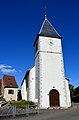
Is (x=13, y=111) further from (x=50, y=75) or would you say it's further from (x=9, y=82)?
(x=9, y=82)

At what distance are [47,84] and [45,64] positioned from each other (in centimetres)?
329

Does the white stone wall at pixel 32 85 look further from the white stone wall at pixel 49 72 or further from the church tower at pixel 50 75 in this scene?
the white stone wall at pixel 49 72

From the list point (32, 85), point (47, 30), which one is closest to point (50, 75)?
point (32, 85)

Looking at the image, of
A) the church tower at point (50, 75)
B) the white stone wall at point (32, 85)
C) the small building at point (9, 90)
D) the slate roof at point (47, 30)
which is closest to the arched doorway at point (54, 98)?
the church tower at point (50, 75)

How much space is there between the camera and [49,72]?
25.9 m

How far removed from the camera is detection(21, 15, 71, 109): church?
81.7 ft

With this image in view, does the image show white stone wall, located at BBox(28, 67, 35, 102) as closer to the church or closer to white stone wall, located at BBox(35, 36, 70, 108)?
the church

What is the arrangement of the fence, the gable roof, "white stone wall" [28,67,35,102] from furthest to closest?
the gable roof → "white stone wall" [28,67,35,102] → the fence

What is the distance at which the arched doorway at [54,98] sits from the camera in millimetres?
24869

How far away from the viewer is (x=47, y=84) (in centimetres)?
2533

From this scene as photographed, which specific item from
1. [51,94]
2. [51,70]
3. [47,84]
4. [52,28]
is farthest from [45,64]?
[52,28]

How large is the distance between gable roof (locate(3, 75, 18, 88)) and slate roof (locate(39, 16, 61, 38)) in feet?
57.4

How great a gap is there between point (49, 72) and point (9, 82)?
727 inches

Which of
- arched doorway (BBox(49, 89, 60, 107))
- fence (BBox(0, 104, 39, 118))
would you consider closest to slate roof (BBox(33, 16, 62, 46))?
arched doorway (BBox(49, 89, 60, 107))
